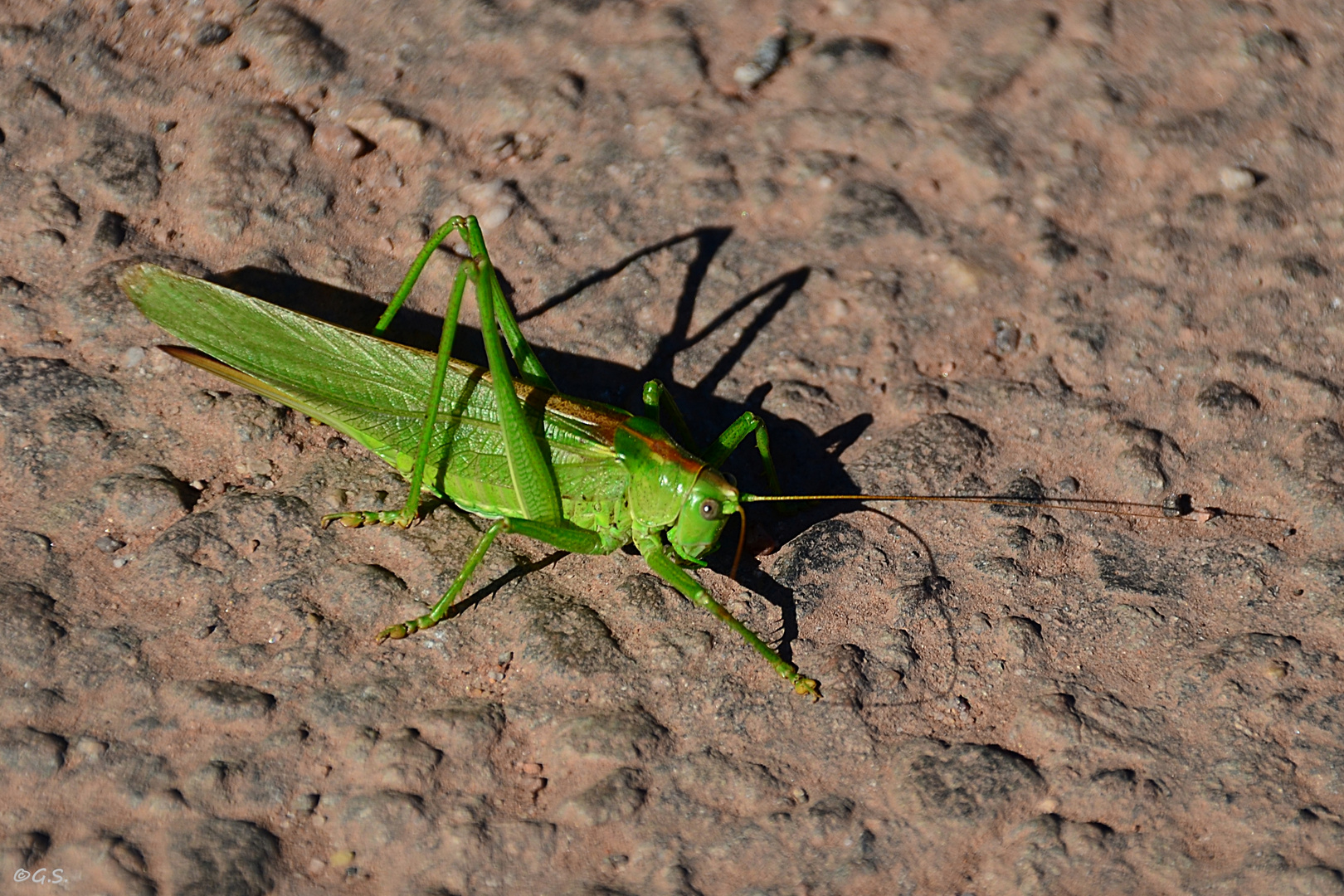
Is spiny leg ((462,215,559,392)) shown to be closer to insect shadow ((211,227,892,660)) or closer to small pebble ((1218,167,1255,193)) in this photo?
insect shadow ((211,227,892,660))

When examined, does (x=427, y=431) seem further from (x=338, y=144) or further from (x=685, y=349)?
(x=338, y=144)

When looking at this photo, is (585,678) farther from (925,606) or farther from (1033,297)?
(1033,297)

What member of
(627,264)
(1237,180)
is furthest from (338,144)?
(1237,180)

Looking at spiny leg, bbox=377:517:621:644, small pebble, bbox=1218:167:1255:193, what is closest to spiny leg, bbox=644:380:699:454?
spiny leg, bbox=377:517:621:644

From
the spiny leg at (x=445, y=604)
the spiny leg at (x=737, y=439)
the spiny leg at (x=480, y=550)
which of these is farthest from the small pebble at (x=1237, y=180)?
the spiny leg at (x=445, y=604)

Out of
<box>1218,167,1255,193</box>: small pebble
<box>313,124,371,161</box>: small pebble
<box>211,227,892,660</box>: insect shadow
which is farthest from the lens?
<box>1218,167,1255,193</box>: small pebble

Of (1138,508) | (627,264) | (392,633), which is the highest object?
(1138,508)
